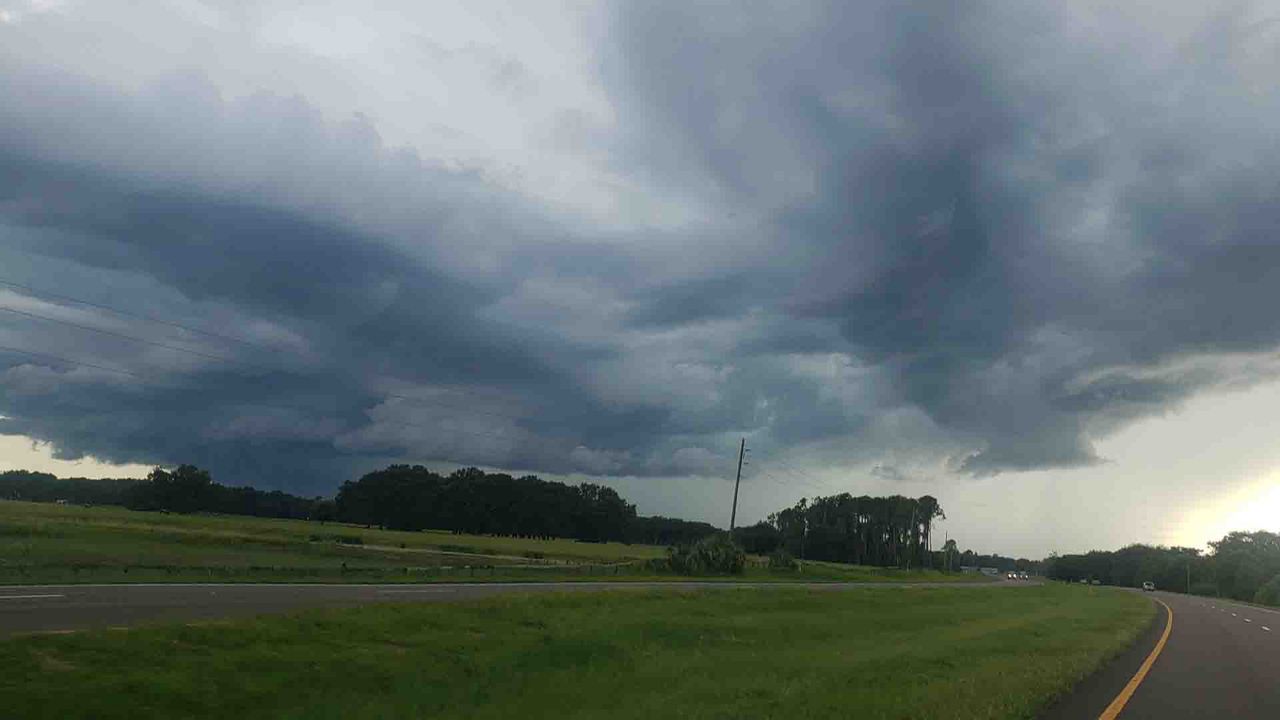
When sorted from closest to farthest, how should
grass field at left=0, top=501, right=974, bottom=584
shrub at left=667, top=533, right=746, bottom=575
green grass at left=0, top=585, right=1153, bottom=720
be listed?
green grass at left=0, top=585, right=1153, bottom=720 < grass field at left=0, top=501, right=974, bottom=584 < shrub at left=667, top=533, right=746, bottom=575

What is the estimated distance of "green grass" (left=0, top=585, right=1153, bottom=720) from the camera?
12789 millimetres

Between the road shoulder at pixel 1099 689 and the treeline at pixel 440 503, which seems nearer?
the road shoulder at pixel 1099 689

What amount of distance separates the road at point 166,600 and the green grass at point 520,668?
353cm

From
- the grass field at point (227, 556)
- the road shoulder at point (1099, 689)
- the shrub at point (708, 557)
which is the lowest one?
the grass field at point (227, 556)

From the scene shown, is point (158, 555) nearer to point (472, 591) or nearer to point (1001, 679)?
point (472, 591)

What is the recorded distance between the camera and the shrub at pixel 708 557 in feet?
238

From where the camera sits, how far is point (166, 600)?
2506 centimetres

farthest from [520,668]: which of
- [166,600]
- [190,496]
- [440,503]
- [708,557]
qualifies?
[440,503]

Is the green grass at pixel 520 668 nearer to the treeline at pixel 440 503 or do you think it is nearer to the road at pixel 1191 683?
the road at pixel 1191 683

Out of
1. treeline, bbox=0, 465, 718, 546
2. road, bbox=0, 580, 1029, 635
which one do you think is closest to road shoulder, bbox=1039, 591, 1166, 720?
road, bbox=0, 580, 1029, 635

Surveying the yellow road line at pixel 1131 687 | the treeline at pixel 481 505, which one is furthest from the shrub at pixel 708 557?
the treeline at pixel 481 505

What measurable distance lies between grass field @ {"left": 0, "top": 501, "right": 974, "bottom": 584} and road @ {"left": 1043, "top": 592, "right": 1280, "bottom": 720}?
3101 cm

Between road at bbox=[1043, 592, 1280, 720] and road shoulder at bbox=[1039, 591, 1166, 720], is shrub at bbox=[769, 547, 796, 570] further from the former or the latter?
road shoulder at bbox=[1039, 591, 1166, 720]

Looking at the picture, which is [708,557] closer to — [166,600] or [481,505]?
[166,600]
